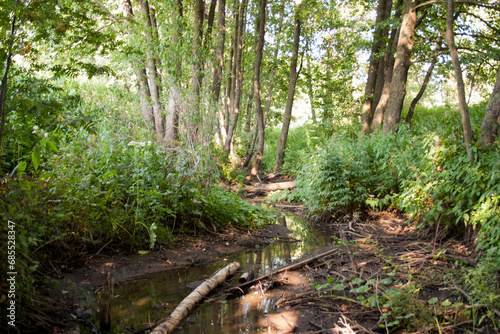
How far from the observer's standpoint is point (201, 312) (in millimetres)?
3555

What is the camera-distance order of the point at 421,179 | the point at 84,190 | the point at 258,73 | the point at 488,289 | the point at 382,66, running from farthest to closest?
the point at 258,73
the point at 382,66
the point at 421,179
the point at 84,190
the point at 488,289

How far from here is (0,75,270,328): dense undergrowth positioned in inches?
115

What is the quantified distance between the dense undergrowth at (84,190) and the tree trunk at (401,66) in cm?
539

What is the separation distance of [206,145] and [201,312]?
132 inches

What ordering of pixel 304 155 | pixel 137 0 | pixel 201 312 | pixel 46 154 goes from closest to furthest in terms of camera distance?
pixel 201 312
pixel 46 154
pixel 304 155
pixel 137 0

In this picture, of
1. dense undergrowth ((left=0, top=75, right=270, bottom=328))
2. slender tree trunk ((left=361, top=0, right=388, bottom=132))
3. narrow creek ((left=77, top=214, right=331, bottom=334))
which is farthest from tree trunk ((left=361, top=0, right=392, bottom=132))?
narrow creek ((left=77, top=214, right=331, bottom=334))

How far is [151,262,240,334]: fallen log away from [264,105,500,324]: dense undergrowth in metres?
2.63

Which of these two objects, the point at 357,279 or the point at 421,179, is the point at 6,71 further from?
the point at 421,179

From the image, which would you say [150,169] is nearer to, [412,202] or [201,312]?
[201,312]

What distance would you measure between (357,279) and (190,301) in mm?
1787

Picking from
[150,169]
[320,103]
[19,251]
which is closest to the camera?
[19,251]

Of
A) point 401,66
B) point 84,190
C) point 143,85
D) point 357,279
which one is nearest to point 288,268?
point 357,279

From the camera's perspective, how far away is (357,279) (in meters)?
3.53

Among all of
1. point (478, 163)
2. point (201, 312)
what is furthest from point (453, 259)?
point (201, 312)
